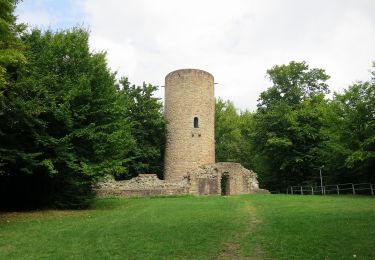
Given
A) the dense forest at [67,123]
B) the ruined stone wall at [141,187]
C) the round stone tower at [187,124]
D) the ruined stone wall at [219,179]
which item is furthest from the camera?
the round stone tower at [187,124]

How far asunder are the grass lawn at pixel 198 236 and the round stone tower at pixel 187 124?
18.3m

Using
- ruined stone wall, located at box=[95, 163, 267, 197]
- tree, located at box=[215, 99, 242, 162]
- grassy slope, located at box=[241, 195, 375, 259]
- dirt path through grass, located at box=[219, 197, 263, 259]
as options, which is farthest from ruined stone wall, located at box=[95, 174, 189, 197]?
tree, located at box=[215, 99, 242, 162]

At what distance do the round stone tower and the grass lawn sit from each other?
18322 millimetres

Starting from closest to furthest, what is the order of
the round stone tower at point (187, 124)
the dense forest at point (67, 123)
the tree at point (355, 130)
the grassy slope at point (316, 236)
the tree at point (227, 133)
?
the grassy slope at point (316, 236) < the dense forest at point (67, 123) < the tree at point (355, 130) < the round stone tower at point (187, 124) < the tree at point (227, 133)

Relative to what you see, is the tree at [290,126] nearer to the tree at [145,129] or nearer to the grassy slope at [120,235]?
the tree at [145,129]

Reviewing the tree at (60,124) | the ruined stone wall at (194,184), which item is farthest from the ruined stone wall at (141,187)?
the tree at (60,124)

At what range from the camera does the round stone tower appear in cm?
3266

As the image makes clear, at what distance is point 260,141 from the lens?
36812mm

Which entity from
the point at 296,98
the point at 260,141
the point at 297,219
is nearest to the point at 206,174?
the point at 260,141

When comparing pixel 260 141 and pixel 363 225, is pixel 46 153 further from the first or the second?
pixel 260 141

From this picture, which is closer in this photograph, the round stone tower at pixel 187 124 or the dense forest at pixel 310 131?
the dense forest at pixel 310 131

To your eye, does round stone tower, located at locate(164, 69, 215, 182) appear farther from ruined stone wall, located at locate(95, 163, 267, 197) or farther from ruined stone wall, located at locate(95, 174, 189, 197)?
ruined stone wall, located at locate(95, 174, 189, 197)

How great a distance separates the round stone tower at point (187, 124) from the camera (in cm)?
3266

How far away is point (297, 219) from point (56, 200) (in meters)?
10.9
